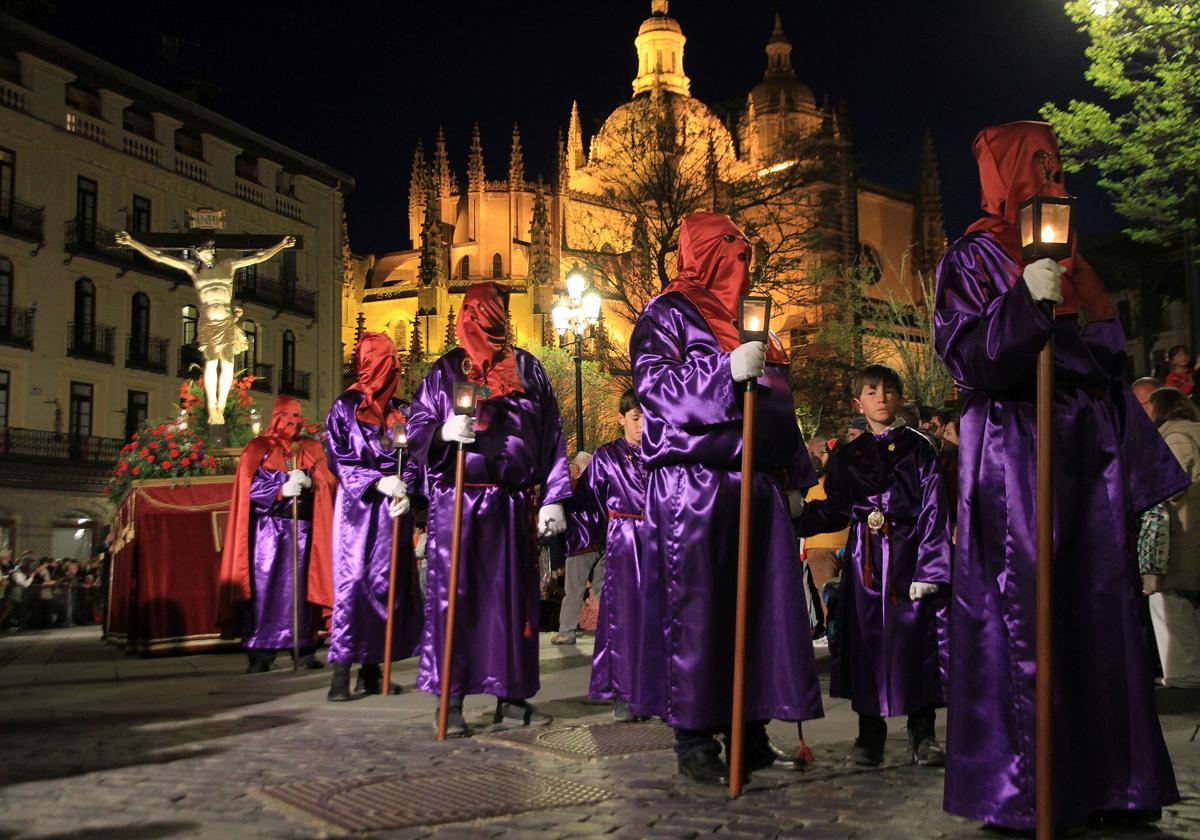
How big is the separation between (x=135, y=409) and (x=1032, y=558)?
4035 centimetres

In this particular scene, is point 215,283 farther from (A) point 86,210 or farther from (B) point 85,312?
(A) point 86,210

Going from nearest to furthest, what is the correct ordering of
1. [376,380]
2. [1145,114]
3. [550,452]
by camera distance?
[550,452] < [376,380] < [1145,114]

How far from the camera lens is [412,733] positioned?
621 cm

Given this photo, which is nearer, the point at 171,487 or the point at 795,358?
the point at 171,487

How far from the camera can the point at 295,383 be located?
46875 millimetres

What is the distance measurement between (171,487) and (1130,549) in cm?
1069

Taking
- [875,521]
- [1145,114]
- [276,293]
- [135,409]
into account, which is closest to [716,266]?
[875,521]

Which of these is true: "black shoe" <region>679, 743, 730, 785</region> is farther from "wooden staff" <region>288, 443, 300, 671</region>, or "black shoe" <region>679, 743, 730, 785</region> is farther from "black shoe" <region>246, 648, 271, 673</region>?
"black shoe" <region>246, 648, 271, 673</region>

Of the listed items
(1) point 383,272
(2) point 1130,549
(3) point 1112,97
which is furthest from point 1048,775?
(1) point 383,272

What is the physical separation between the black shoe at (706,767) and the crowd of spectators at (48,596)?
19456mm

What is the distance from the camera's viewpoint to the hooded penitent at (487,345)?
6789mm

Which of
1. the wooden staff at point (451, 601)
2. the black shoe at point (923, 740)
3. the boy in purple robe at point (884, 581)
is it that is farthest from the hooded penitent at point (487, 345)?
the black shoe at point (923, 740)

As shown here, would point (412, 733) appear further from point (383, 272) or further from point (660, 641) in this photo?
point (383, 272)

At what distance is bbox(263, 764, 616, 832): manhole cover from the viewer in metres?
4.16
